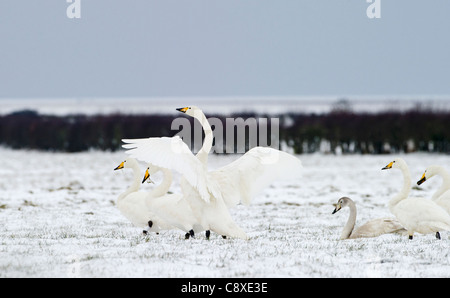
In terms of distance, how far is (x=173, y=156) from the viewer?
6742mm

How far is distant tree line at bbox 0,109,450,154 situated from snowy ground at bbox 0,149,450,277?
10.8 m

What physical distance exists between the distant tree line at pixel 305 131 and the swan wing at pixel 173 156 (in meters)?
20.3

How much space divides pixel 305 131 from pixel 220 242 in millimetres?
20403

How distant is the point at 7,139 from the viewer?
32156 millimetres

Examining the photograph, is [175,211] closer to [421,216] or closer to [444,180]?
[421,216]

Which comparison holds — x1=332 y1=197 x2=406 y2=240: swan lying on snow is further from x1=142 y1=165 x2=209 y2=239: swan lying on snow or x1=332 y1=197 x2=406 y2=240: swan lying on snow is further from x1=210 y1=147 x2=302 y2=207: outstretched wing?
x1=142 y1=165 x2=209 y2=239: swan lying on snow

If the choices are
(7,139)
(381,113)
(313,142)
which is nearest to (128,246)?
(313,142)

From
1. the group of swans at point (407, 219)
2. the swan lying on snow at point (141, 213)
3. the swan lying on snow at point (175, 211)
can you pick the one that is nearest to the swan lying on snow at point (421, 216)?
the group of swans at point (407, 219)

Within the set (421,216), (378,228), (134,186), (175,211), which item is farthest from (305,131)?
(175,211)

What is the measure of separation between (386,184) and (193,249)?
10.2 metres

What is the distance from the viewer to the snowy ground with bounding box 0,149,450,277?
5625 millimetres

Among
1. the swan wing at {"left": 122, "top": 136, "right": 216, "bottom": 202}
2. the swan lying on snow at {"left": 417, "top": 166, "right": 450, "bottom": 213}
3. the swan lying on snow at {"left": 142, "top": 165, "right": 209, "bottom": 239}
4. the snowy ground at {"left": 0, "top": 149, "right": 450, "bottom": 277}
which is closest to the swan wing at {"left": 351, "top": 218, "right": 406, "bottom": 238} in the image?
the snowy ground at {"left": 0, "top": 149, "right": 450, "bottom": 277}

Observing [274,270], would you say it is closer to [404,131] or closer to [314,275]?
[314,275]

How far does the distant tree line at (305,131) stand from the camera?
26.2 meters
